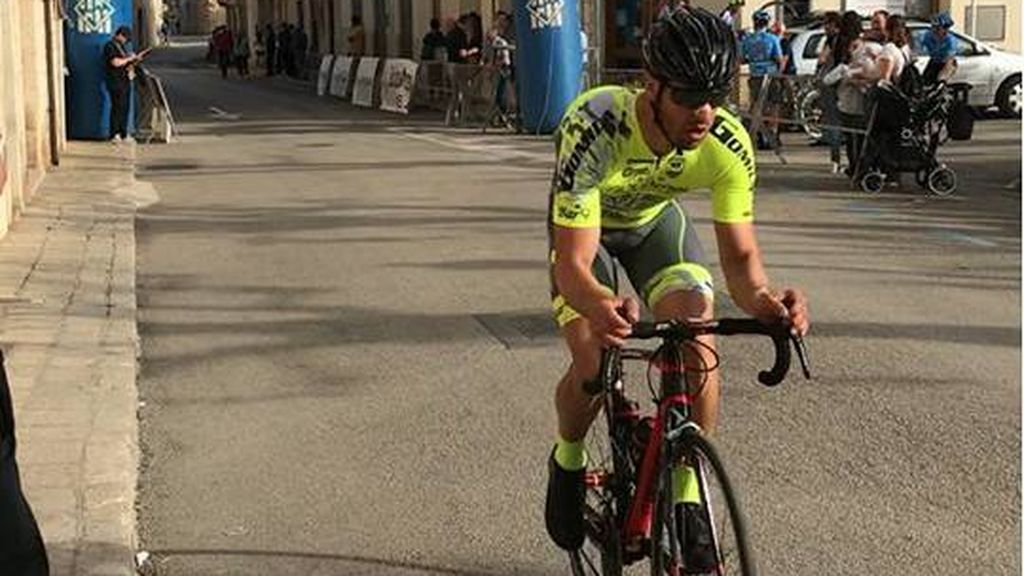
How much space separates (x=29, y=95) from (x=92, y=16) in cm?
548

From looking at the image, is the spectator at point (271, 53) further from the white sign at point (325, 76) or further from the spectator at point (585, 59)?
the spectator at point (585, 59)

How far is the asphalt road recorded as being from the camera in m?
5.28

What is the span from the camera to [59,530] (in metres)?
5.17

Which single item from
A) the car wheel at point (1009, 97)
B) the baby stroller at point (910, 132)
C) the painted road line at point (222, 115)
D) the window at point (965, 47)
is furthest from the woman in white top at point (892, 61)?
the painted road line at point (222, 115)

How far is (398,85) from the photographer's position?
30438 millimetres

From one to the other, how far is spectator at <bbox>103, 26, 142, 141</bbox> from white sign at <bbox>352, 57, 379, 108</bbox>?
33.3 feet

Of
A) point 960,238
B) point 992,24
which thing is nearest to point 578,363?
point 960,238

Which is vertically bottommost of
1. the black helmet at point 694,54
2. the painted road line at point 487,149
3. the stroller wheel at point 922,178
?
the painted road line at point 487,149

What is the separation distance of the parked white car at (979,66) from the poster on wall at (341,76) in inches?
528

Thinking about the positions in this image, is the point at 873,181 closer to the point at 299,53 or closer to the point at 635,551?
the point at 635,551

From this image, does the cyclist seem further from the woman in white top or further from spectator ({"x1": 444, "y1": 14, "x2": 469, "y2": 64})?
spectator ({"x1": 444, "y1": 14, "x2": 469, "y2": 64})

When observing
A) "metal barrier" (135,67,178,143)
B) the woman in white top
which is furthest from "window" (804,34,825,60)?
"metal barrier" (135,67,178,143)

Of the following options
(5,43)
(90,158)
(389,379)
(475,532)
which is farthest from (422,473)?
(90,158)

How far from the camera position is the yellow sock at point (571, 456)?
4.39m
